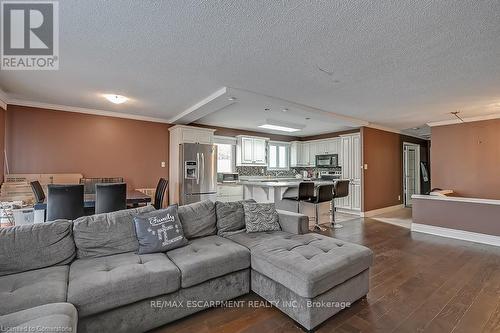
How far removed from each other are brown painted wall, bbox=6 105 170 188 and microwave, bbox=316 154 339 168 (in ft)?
15.9

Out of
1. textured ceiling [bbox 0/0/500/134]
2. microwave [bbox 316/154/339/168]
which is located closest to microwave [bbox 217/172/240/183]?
microwave [bbox 316/154/339/168]

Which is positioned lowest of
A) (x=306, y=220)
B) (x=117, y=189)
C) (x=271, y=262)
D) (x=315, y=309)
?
(x=315, y=309)

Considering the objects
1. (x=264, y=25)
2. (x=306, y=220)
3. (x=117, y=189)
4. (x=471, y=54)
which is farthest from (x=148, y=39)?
(x=471, y=54)

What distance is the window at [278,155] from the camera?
8258 mm

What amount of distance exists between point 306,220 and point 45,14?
321cm

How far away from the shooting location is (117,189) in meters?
3.25

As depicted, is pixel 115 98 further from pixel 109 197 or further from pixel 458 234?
pixel 458 234

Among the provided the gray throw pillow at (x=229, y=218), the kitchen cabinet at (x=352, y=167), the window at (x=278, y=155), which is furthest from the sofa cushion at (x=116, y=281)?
the window at (x=278, y=155)

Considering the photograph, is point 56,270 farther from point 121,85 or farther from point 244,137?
point 244,137

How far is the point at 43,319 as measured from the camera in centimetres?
124

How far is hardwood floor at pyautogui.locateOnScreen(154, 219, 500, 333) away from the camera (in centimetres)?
190

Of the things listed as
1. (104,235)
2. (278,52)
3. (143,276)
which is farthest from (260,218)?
(278,52)

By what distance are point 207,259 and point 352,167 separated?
5.82 metres

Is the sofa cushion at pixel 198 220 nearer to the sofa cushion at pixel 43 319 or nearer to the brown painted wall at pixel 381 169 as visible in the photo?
the sofa cushion at pixel 43 319
